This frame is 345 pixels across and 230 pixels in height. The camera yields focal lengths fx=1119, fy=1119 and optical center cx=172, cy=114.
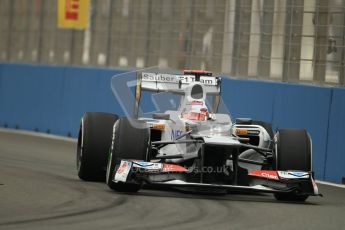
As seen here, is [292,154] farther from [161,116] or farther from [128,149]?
[128,149]

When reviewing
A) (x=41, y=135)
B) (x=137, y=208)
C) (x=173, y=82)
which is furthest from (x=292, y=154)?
(x=41, y=135)

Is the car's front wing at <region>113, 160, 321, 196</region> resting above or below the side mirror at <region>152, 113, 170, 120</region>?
below

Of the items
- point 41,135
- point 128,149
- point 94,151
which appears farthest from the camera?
point 41,135

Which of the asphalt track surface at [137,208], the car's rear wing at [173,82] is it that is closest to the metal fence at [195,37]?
the car's rear wing at [173,82]

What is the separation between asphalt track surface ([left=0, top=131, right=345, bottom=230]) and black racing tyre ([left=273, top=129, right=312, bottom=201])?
21 cm

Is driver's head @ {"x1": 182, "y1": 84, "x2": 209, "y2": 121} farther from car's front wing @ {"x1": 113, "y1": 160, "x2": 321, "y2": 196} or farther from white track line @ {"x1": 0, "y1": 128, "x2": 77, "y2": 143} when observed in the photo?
white track line @ {"x1": 0, "y1": 128, "x2": 77, "y2": 143}

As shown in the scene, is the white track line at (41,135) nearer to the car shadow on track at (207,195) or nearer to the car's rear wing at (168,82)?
the car's rear wing at (168,82)

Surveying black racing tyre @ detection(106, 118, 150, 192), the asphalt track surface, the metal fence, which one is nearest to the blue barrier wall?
the metal fence

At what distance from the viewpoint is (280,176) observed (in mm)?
12156

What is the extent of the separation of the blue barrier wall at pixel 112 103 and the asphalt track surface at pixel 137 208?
3.95ft

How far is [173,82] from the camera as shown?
13820 millimetres

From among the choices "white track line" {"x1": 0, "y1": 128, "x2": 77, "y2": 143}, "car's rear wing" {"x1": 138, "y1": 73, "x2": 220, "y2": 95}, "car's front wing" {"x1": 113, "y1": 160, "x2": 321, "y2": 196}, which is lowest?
"white track line" {"x1": 0, "y1": 128, "x2": 77, "y2": 143}

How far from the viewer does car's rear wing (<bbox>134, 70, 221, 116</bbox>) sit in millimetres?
13742

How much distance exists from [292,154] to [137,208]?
8.11 ft
